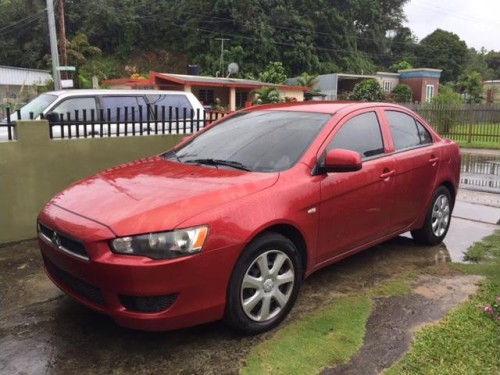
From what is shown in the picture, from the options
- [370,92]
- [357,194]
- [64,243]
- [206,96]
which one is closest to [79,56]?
[206,96]

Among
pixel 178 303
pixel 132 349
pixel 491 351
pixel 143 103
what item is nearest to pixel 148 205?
pixel 178 303

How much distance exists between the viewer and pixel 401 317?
3764 mm

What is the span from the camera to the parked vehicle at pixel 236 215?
2963 mm

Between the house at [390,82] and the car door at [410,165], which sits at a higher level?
the house at [390,82]

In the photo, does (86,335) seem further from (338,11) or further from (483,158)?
(338,11)

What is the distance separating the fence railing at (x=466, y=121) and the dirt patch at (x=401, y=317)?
16731 millimetres

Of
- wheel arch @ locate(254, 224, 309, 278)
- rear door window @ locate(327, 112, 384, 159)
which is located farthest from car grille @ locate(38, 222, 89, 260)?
rear door window @ locate(327, 112, 384, 159)

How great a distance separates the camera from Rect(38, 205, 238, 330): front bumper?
2898mm

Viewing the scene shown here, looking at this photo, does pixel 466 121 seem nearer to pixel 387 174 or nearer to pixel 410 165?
pixel 410 165

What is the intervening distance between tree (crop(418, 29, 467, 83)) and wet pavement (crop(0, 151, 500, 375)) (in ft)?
241

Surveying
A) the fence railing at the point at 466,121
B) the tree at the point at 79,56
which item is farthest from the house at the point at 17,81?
the fence railing at the point at 466,121

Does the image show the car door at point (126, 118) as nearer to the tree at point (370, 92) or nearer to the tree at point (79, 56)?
the tree at point (79, 56)

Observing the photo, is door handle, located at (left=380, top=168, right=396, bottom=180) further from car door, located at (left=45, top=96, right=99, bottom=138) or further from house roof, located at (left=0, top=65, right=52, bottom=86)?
house roof, located at (left=0, top=65, right=52, bottom=86)

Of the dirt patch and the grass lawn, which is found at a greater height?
the grass lawn
